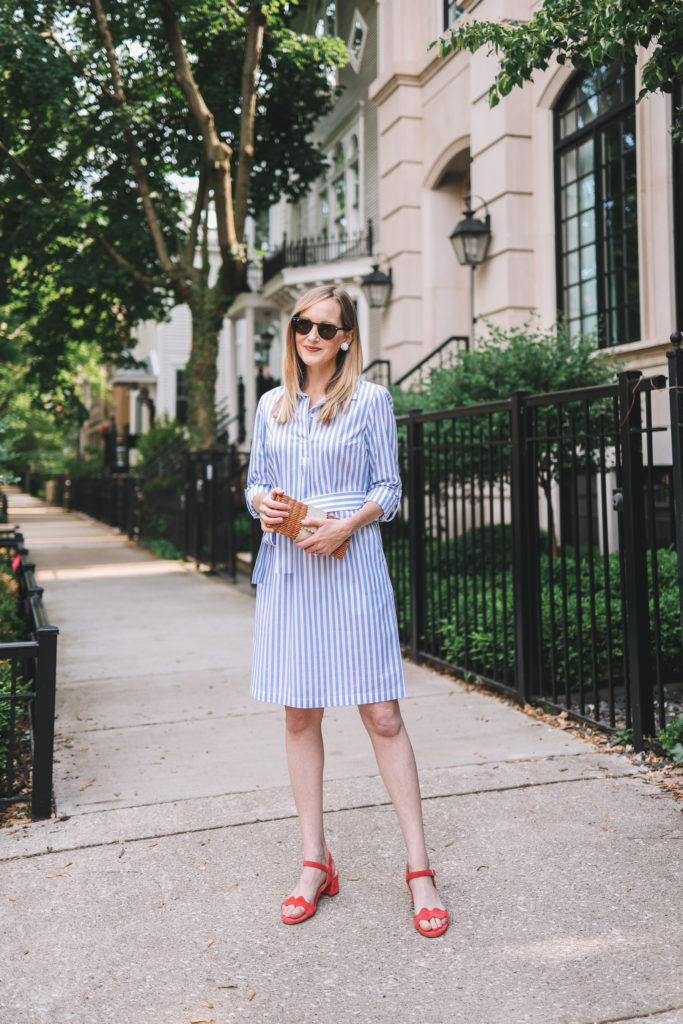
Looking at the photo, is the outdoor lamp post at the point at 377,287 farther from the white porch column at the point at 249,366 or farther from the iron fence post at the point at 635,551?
the iron fence post at the point at 635,551

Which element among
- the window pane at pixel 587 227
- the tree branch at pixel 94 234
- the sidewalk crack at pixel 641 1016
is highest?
the tree branch at pixel 94 234

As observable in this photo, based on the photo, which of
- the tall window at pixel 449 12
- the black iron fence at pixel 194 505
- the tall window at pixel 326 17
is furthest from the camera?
the tall window at pixel 326 17

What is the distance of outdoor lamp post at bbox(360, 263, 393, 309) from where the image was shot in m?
15.1

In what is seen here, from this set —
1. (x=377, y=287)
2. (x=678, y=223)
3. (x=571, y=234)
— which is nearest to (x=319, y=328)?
(x=678, y=223)

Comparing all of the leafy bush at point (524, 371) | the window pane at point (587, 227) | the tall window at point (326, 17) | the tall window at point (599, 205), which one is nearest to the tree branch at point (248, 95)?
the tall window at point (599, 205)

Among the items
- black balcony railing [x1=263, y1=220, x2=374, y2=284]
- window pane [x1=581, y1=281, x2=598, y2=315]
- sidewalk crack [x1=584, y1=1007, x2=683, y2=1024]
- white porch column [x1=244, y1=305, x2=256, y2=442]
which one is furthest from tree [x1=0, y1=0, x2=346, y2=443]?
sidewalk crack [x1=584, y1=1007, x2=683, y2=1024]

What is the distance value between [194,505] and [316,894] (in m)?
10.8

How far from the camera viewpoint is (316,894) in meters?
3.07

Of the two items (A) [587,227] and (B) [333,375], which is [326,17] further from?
(B) [333,375]

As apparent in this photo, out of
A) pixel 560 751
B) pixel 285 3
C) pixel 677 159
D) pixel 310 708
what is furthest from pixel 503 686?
pixel 285 3

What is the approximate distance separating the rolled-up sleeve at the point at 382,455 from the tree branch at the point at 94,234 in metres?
13.4

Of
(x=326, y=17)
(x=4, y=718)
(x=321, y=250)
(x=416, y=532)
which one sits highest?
(x=326, y=17)

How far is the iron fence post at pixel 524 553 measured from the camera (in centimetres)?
542

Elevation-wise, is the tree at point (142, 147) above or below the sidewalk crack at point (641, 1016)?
above
